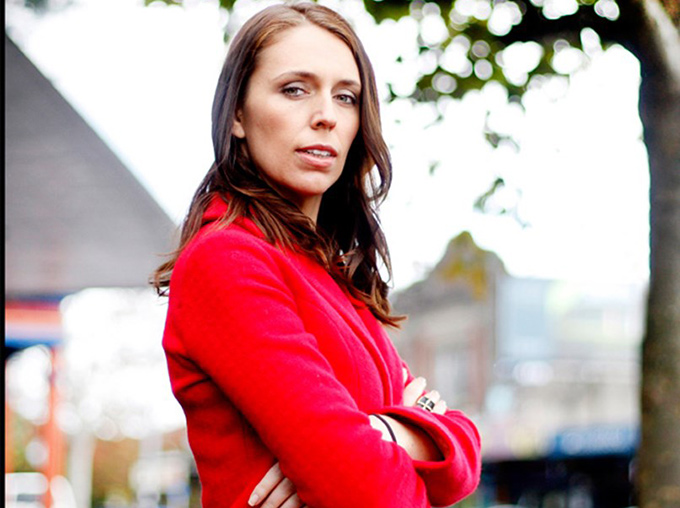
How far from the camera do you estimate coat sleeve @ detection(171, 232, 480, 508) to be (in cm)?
145

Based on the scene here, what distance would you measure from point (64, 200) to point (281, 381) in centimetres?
605

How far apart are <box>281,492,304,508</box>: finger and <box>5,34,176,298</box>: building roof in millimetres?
3879

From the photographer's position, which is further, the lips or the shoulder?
the lips

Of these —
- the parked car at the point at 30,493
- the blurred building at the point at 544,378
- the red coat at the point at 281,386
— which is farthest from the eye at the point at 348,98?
the blurred building at the point at 544,378

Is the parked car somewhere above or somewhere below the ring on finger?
below

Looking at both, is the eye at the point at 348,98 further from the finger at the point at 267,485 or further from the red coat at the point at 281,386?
the finger at the point at 267,485

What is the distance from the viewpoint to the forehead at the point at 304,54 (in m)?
1.70

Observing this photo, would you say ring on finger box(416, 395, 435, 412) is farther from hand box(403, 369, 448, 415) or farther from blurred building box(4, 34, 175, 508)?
blurred building box(4, 34, 175, 508)

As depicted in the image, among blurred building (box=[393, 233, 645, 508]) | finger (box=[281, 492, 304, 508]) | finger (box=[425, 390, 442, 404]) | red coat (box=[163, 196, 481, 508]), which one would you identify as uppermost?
red coat (box=[163, 196, 481, 508])

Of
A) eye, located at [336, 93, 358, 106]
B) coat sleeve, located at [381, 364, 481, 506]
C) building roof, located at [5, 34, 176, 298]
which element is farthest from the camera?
building roof, located at [5, 34, 176, 298]

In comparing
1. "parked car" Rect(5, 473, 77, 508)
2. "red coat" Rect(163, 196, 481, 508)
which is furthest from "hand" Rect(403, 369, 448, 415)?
"parked car" Rect(5, 473, 77, 508)

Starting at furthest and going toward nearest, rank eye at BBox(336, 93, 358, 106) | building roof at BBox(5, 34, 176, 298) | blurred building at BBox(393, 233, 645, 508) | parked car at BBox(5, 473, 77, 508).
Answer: blurred building at BBox(393, 233, 645, 508)
parked car at BBox(5, 473, 77, 508)
building roof at BBox(5, 34, 176, 298)
eye at BBox(336, 93, 358, 106)

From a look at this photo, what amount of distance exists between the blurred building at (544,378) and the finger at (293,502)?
25499 millimetres

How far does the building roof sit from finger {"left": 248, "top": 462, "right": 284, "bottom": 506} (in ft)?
12.6
